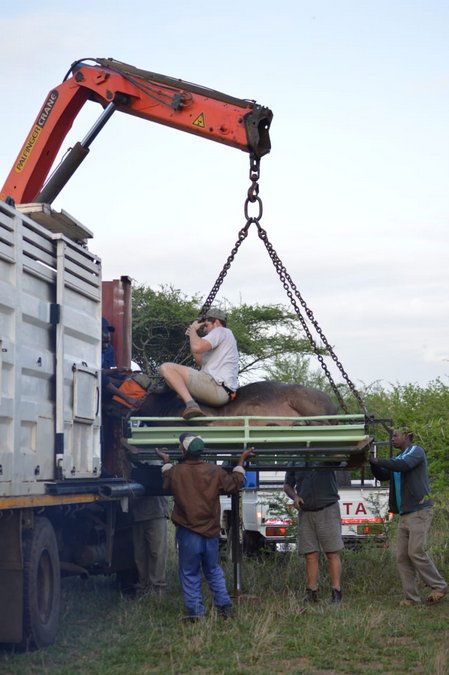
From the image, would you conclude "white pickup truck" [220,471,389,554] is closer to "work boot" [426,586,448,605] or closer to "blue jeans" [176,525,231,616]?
"work boot" [426,586,448,605]

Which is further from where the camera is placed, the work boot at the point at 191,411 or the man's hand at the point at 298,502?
the man's hand at the point at 298,502

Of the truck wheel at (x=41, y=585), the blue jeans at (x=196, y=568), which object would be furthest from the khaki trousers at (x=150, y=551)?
the truck wheel at (x=41, y=585)

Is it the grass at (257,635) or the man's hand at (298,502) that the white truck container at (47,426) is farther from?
the man's hand at (298,502)

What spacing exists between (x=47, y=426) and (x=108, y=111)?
12.6 feet

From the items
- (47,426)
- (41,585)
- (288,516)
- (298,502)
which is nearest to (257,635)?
(41,585)

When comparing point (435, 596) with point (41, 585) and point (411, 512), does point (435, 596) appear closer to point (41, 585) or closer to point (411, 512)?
point (411, 512)

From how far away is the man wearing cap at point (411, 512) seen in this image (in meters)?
11.1

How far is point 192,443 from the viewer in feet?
31.5

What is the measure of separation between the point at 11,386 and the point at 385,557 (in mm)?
6206

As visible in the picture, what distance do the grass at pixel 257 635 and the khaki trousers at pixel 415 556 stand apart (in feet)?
0.77

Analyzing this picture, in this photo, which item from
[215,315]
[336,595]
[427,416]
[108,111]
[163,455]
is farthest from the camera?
[427,416]

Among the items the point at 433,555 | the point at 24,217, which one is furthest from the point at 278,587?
the point at 24,217

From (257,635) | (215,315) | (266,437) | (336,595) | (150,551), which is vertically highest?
(215,315)

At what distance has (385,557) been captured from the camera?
1268 cm
